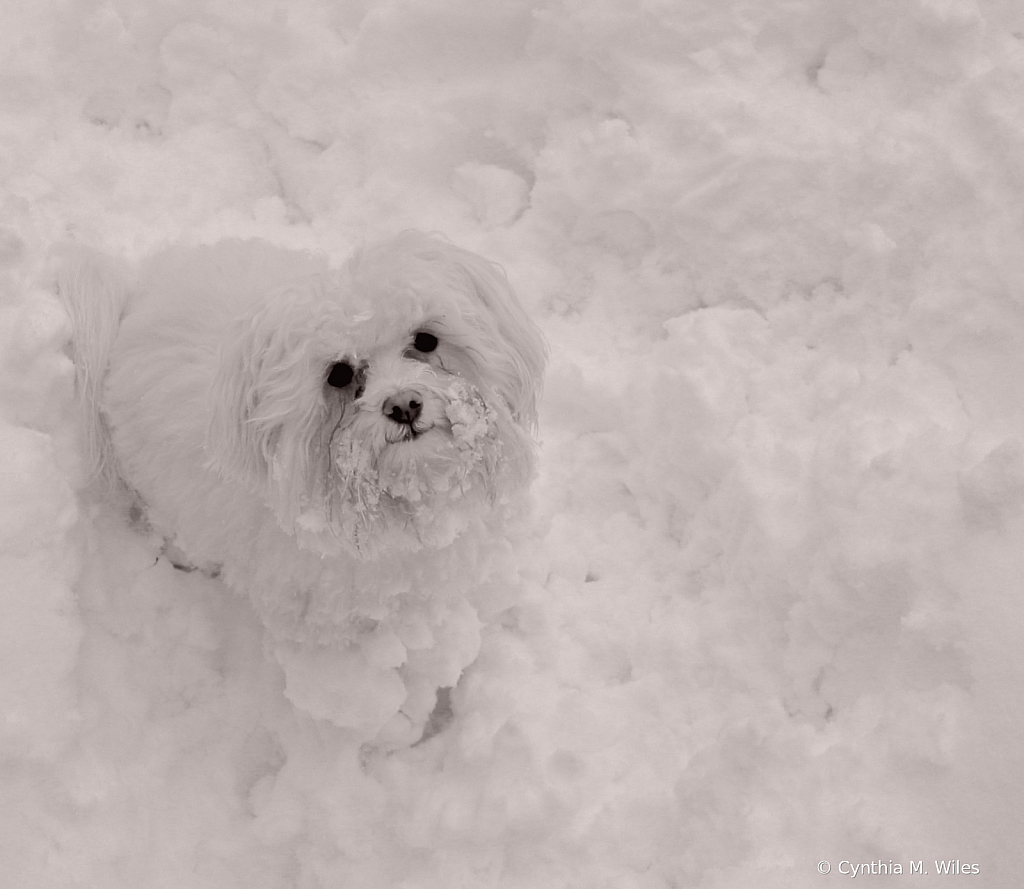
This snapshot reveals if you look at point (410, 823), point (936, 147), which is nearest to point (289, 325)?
point (410, 823)

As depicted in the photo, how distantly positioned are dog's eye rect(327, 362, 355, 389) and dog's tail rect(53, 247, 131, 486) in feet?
3.10

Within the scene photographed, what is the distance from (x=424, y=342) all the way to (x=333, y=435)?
306 mm

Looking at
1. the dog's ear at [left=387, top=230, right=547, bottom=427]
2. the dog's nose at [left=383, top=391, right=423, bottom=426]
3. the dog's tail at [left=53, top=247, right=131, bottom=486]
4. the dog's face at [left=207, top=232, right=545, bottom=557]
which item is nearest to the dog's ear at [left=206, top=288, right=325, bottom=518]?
the dog's face at [left=207, top=232, right=545, bottom=557]

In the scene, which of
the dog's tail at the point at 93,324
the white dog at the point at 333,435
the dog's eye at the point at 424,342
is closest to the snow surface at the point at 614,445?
the dog's tail at the point at 93,324

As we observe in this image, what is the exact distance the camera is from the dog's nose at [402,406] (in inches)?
85.3

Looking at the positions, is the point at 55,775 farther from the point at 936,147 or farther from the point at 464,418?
the point at 936,147

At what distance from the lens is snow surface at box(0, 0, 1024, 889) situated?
102 inches

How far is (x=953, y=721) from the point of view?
245cm

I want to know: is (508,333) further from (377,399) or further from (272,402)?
(272,402)

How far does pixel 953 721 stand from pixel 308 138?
298cm

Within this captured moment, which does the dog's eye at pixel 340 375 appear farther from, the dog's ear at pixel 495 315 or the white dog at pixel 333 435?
the dog's ear at pixel 495 315

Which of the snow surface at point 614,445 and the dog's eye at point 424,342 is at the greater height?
the dog's eye at point 424,342

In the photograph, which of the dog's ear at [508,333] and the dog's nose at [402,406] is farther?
the dog's ear at [508,333]

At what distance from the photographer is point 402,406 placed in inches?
85.4
